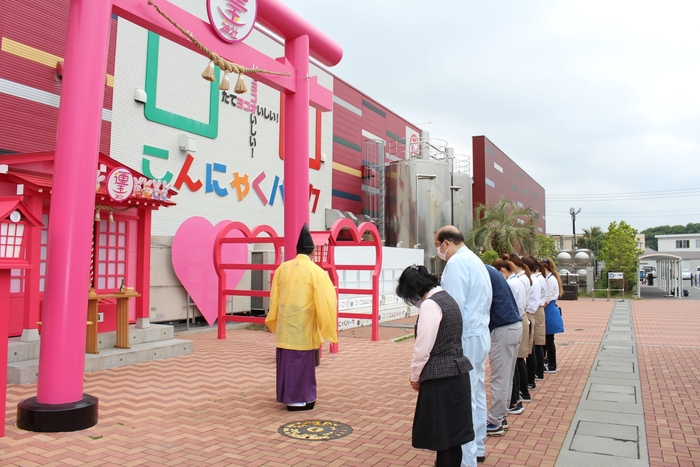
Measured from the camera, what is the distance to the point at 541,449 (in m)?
4.51

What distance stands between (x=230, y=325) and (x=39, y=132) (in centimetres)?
572

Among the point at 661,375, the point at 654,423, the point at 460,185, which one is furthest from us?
the point at 460,185

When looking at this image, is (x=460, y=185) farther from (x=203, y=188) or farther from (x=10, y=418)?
(x=10, y=418)

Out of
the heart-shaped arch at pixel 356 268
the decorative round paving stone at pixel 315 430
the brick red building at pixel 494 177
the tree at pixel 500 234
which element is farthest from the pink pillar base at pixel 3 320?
the brick red building at pixel 494 177

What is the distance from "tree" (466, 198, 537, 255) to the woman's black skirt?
21686 millimetres

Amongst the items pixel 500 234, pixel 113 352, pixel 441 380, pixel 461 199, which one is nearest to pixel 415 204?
pixel 461 199

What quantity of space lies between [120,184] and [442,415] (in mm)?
6448

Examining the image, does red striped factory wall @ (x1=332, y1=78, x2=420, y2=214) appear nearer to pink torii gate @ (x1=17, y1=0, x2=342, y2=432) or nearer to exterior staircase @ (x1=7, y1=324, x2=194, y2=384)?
exterior staircase @ (x1=7, y1=324, x2=194, y2=384)

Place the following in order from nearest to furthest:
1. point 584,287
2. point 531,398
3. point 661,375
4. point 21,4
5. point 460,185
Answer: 1. point 531,398
2. point 661,375
3. point 21,4
4. point 460,185
5. point 584,287

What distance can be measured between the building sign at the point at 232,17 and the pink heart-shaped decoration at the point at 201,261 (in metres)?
6.53

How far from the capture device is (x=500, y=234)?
25.3 meters

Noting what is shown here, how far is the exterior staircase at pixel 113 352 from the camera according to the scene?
6.54 meters

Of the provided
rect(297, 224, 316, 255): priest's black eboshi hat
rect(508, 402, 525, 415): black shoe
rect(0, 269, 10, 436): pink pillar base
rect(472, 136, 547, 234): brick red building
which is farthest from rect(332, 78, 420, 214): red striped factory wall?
rect(0, 269, 10, 436): pink pillar base

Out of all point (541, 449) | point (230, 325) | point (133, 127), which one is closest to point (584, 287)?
point (230, 325)
